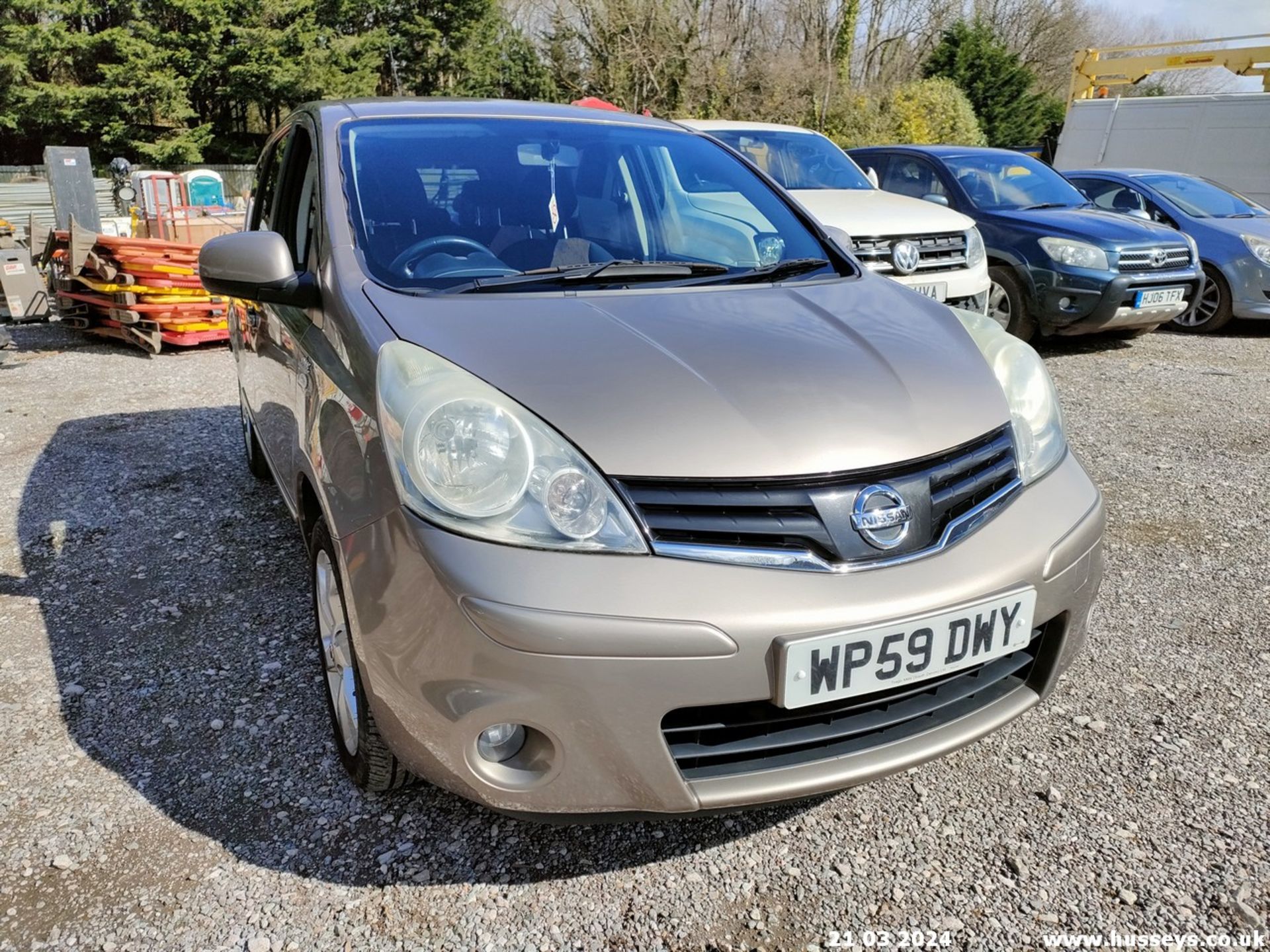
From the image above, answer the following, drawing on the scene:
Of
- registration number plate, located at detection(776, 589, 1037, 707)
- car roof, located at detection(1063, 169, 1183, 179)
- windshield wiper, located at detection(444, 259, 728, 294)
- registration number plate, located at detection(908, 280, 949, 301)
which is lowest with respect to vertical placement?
registration number plate, located at detection(908, 280, 949, 301)

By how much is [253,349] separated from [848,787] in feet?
8.13

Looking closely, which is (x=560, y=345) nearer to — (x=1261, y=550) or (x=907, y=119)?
(x=1261, y=550)

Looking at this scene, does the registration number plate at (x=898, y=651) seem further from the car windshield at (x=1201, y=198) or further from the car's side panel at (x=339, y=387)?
the car windshield at (x=1201, y=198)

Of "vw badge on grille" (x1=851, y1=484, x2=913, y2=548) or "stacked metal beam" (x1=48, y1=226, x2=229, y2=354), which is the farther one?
"stacked metal beam" (x1=48, y1=226, x2=229, y2=354)

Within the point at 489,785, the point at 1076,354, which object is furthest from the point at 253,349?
the point at 1076,354

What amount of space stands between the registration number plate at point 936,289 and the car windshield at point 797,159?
4.83ft

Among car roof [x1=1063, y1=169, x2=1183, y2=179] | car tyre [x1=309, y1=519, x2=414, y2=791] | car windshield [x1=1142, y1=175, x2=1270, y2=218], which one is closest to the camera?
car tyre [x1=309, y1=519, x2=414, y2=791]

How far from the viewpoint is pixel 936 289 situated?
595cm

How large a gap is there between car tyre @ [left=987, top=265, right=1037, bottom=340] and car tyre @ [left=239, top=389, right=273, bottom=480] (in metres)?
5.23

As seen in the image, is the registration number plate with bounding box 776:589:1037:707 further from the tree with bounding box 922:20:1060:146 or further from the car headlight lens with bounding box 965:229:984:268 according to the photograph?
the tree with bounding box 922:20:1060:146

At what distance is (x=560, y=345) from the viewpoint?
6.21ft

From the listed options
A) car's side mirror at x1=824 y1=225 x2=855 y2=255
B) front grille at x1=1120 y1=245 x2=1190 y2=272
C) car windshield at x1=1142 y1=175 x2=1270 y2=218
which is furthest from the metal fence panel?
car's side mirror at x1=824 y1=225 x2=855 y2=255

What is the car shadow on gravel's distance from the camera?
1989mm

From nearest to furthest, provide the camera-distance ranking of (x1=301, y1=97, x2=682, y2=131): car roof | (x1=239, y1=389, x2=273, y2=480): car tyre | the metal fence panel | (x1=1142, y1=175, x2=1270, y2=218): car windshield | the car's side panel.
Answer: the car's side panel, (x1=301, y1=97, x2=682, y2=131): car roof, (x1=239, y1=389, x2=273, y2=480): car tyre, (x1=1142, y1=175, x2=1270, y2=218): car windshield, the metal fence panel
